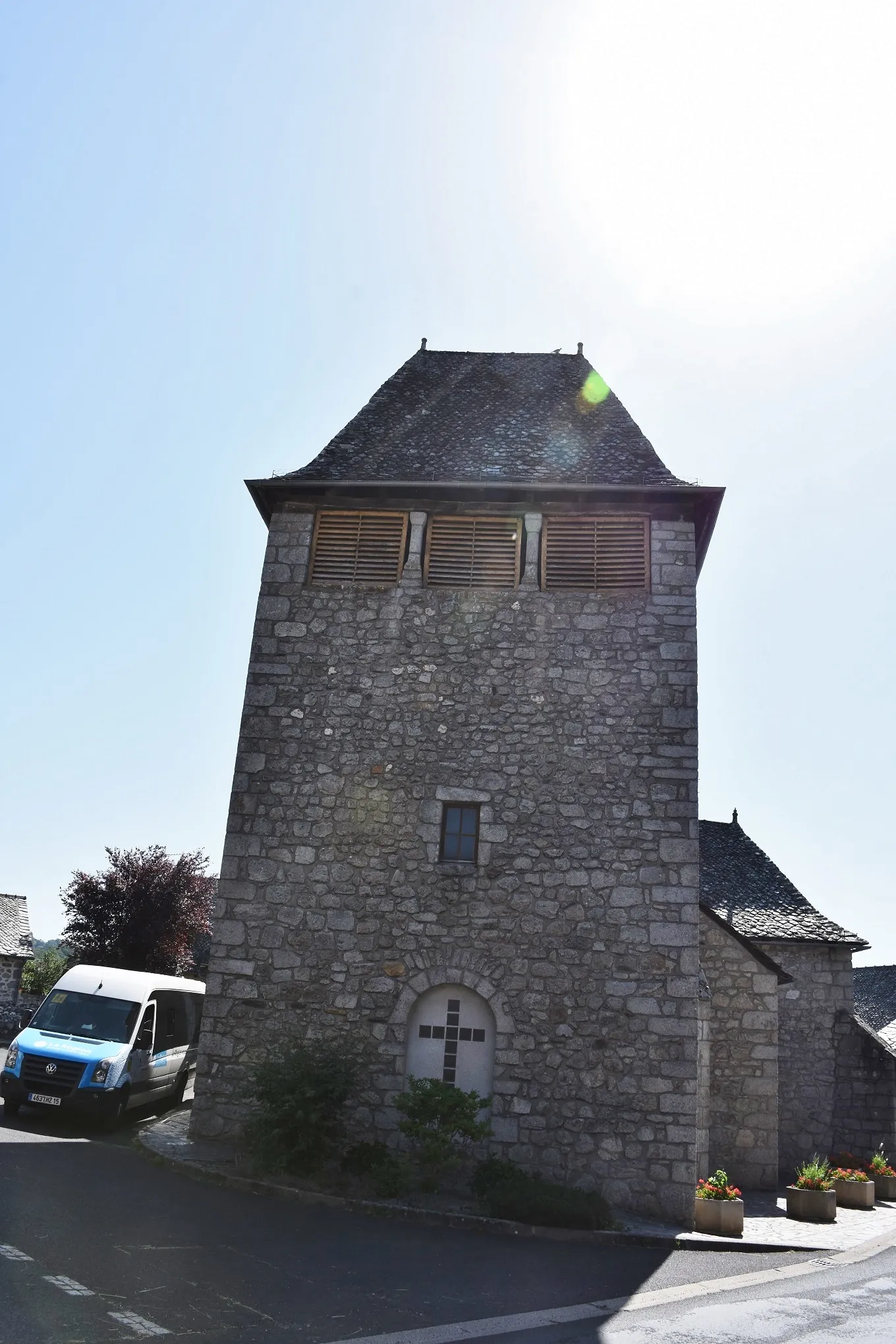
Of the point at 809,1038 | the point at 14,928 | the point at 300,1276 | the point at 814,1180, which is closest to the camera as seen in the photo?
the point at 300,1276

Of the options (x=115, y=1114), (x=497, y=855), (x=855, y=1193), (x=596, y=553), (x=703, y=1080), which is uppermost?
(x=596, y=553)

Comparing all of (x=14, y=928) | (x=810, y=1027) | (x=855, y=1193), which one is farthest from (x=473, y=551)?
(x=14, y=928)

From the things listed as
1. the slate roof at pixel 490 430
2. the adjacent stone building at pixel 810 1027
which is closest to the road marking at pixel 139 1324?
the slate roof at pixel 490 430

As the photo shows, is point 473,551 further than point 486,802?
Yes

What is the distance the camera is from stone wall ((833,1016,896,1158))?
16.1 metres

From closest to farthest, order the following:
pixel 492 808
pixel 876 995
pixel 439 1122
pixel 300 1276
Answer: pixel 300 1276 < pixel 439 1122 < pixel 492 808 < pixel 876 995

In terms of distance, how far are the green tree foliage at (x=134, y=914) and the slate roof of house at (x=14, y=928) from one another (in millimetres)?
4303

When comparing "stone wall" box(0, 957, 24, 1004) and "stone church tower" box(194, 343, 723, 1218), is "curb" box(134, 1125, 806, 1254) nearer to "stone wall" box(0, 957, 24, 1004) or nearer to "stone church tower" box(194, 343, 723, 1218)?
"stone church tower" box(194, 343, 723, 1218)

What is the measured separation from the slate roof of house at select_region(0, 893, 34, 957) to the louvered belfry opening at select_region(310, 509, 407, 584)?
19140 mm

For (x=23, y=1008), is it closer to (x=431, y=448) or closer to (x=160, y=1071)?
(x=160, y=1071)

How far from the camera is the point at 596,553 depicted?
11.8 meters

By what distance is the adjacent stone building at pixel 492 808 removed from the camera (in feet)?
32.7

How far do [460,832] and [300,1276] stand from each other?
5334 mm

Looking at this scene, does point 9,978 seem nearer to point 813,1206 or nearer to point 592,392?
point 813,1206
